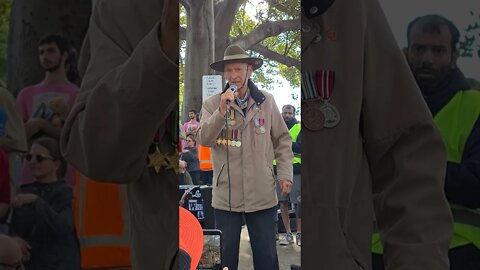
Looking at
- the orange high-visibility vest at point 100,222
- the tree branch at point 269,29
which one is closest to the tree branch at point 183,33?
the tree branch at point 269,29

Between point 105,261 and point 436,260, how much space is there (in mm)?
719

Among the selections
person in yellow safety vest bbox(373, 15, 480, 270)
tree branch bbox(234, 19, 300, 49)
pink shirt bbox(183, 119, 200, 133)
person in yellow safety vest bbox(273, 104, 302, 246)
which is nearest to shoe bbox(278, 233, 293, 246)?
person in yellow safety vest bbox(273, 104, 302, 246)

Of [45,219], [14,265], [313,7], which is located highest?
[313,7]

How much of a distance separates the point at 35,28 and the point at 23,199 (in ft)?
1.21

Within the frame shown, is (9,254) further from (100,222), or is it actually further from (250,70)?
(250,70)

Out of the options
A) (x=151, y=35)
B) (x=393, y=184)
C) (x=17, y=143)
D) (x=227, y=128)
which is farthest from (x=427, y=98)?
(x=17, y=143)

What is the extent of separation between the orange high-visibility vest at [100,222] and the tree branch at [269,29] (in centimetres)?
42

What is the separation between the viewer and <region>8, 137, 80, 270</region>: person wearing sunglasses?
0.98 metres

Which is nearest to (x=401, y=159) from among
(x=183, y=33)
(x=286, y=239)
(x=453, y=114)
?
(x=453, y=114)

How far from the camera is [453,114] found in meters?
0.98

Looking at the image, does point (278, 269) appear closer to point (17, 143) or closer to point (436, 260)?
point (436, 260)

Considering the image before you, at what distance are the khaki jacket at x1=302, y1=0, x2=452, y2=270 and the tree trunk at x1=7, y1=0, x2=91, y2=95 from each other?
0.48m

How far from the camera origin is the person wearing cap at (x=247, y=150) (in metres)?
0.92

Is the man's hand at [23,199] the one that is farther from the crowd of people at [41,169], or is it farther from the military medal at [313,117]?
the military medal at [313,117]
